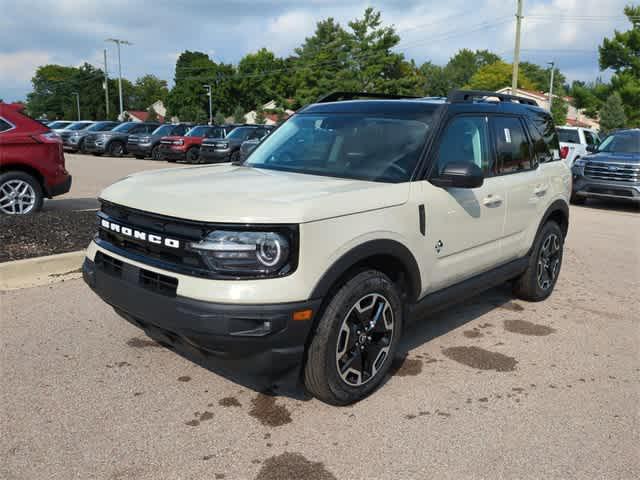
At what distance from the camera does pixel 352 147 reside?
13.4 ft

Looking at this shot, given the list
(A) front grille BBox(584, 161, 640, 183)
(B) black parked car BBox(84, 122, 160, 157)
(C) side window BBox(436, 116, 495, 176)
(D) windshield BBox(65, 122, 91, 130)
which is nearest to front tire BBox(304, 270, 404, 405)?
(C) side window BBox(436, 116, 495, 176)

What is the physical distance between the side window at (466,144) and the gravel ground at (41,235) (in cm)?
427

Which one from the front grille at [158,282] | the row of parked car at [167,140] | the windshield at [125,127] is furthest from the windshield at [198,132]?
the front grille at [158,282]

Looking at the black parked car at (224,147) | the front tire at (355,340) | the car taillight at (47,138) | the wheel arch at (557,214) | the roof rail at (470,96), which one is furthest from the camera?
the black parked car at (224,147)

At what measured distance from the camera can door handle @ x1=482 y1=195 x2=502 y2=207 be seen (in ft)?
14.2

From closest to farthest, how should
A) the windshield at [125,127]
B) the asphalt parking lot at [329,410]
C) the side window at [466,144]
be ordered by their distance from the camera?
the asphalt parking lot at [329,410]
the side window at [466,144]
the windshield at [125,127]

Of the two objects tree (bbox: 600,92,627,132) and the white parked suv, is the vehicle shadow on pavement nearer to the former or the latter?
the white parked suv

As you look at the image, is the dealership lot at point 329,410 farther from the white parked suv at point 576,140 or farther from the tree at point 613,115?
the tree at point 613,115

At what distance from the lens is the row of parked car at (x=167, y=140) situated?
71.4 ft

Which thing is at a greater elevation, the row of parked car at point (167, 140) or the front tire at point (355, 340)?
the row of parked car at point (167, 140)

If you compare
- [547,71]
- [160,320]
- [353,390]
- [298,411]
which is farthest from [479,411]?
[547,71]

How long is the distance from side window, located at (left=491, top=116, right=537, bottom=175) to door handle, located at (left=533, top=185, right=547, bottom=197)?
0.19 metres

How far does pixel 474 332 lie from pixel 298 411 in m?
2.01

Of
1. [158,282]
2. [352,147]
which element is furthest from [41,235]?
[352,147]
